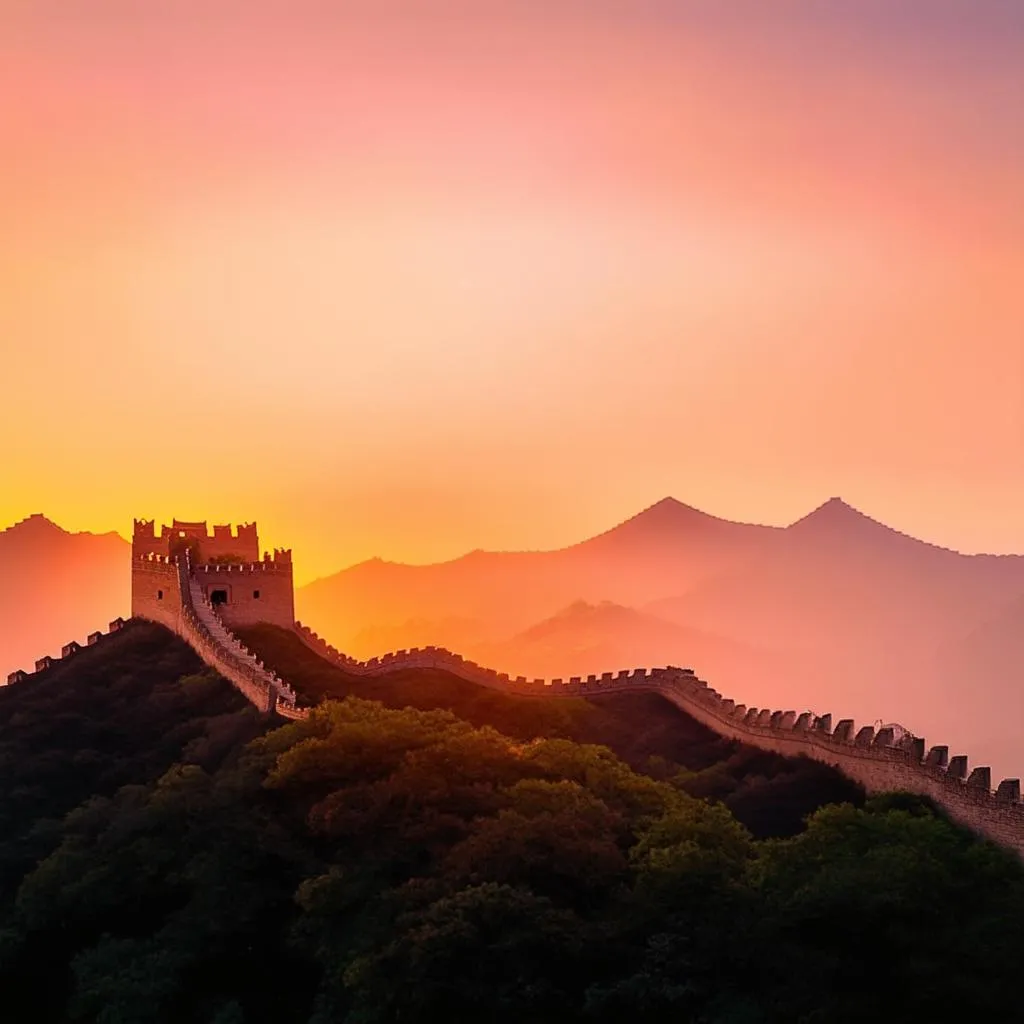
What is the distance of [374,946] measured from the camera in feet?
163

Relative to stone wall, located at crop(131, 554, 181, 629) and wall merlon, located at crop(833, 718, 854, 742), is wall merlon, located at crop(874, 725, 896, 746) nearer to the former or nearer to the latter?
wall merlon, located at crop(833, 718, 854, 742)

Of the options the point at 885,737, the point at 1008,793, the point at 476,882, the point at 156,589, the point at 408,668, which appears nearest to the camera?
the point at 1008,793

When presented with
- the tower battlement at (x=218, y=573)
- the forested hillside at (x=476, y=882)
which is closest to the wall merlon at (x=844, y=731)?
the forested hillside at (x=476, y=882)

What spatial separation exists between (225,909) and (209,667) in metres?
23.3

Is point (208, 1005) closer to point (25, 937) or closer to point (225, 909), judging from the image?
point (225, 909)

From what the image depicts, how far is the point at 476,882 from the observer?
165 feet

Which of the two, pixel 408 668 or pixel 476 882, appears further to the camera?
pixel 408 668

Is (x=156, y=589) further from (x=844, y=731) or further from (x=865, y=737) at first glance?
(x=865, y=737)

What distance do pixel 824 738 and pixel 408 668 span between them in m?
23.9

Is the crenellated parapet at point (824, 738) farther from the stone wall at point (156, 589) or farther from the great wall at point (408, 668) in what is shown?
the stone wall at point (156, 589)

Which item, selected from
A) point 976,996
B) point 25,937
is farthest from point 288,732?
point 976,996

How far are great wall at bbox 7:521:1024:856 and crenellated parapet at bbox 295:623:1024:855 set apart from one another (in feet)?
0.15

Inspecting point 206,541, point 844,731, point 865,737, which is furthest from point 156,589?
point 865,737

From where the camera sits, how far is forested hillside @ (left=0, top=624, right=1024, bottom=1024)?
151ft
